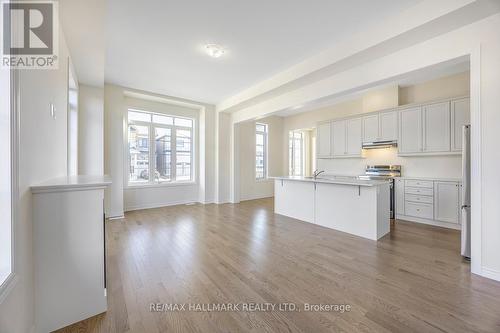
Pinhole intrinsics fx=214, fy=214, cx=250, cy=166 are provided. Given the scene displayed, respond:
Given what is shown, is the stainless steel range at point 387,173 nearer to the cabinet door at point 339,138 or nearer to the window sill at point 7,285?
the cabinet door at point 339,138

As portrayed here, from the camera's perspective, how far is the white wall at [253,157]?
7.43 m

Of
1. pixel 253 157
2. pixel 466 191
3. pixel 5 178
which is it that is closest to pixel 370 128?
pixel 466 191

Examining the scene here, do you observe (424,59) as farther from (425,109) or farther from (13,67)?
(13,67)

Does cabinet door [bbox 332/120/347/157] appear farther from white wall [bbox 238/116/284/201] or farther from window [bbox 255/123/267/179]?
window [bbox 255/123/267/179]

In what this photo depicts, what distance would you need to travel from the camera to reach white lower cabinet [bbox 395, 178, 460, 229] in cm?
411

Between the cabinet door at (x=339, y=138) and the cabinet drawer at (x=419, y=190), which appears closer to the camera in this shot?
the cabinet drawer at (x=419, y=190)

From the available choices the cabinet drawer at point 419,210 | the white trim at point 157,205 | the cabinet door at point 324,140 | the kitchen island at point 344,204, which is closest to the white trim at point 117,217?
the white trim at point 157,205

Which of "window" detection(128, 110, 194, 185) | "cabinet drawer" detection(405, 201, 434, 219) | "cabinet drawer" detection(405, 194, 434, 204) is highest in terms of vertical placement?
"window" detection(128, 110, 194, 185)

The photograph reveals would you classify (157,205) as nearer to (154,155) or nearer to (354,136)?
(154,155)

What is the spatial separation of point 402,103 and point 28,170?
6.59 meters

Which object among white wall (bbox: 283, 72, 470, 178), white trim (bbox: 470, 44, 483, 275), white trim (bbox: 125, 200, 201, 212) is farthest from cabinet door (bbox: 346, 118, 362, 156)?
white trim (bbox: 125, 200, 201, 212)

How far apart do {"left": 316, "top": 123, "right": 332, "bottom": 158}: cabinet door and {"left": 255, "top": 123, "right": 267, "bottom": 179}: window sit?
217 cm

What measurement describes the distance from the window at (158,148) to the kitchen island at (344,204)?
3542 millimetres

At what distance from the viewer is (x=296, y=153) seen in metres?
8.89
